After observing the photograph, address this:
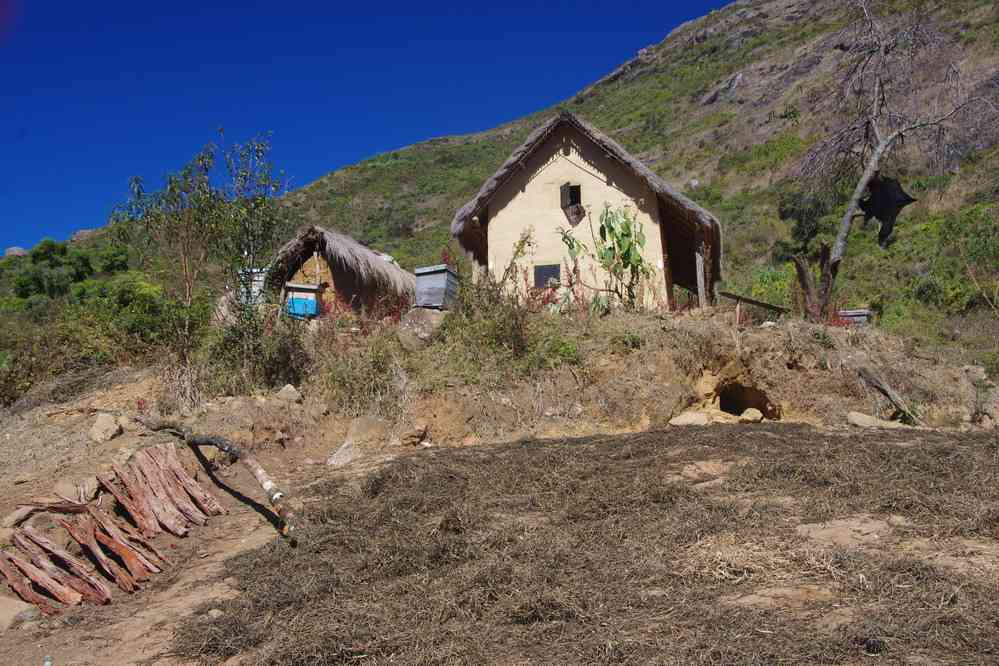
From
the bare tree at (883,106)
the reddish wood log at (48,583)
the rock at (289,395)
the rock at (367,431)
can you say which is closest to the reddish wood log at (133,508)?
the reddish wood log at (48,583)

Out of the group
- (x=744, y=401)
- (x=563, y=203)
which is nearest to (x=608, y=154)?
(x=563, y=203)

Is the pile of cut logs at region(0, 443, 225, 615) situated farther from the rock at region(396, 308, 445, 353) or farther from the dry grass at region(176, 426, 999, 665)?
the rock at region(396, 308, 445, 353)

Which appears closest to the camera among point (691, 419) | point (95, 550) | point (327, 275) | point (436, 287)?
point (95, 550)

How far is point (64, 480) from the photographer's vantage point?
623cm

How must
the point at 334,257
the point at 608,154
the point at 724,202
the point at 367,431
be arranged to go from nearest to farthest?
the point at 367,431, the point at 608,154, the point at 334,257, the point at 724,202

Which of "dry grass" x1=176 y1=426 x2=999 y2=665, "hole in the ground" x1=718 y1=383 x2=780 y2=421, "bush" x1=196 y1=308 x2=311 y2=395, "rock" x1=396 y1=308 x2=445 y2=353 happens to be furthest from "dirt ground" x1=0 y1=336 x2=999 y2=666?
"rock" x1=396 y1=308 x2=445 y2=353

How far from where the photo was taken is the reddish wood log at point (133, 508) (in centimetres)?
551

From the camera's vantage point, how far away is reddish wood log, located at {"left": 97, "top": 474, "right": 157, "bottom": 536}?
18.1 ft

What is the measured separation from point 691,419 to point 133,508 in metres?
5.76

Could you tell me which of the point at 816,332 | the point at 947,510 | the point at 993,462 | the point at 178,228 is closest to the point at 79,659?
the point at 947,510

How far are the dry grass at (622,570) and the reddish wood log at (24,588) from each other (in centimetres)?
106

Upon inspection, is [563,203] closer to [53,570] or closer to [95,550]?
[95,550]

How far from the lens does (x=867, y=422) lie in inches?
311

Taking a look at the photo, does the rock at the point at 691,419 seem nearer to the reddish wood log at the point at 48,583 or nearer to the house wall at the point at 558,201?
the house wall at the point at 558,201
